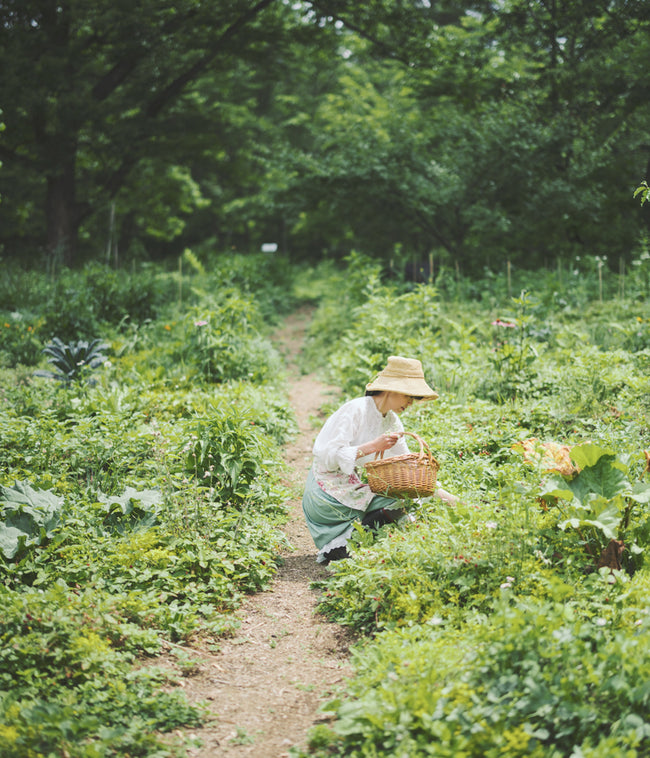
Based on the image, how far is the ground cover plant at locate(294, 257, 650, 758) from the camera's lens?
2.39 metres

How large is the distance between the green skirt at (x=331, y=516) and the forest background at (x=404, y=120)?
9.55 meters

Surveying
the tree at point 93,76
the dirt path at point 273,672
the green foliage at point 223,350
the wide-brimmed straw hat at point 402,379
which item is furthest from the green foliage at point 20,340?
the tree at point 93,76

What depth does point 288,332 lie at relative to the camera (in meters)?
12.8

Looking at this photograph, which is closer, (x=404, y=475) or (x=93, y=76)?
(x=404, y=475)

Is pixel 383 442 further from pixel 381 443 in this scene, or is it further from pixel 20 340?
pixel 20 340

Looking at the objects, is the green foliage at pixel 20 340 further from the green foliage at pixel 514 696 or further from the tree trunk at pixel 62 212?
the green foliage at pixel 514 696

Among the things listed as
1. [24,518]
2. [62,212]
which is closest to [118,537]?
[24,518]

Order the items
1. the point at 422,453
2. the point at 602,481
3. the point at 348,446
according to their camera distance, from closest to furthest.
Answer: the point at 602,481, the point at 422,453, the point at 348,446

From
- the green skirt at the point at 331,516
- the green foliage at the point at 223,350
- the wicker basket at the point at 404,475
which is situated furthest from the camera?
the green foliage at the point at 223,350

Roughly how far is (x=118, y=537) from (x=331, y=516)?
4.34 feet

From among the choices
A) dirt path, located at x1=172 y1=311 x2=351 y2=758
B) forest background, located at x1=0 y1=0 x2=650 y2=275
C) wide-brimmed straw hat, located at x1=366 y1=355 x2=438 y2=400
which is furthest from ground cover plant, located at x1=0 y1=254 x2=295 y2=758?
forest background, located at x1=0 y1=0 x2=650 y2=275

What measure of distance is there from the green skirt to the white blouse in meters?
0.04

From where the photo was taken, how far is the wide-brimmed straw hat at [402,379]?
414cm

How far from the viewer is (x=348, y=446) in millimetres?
4156
